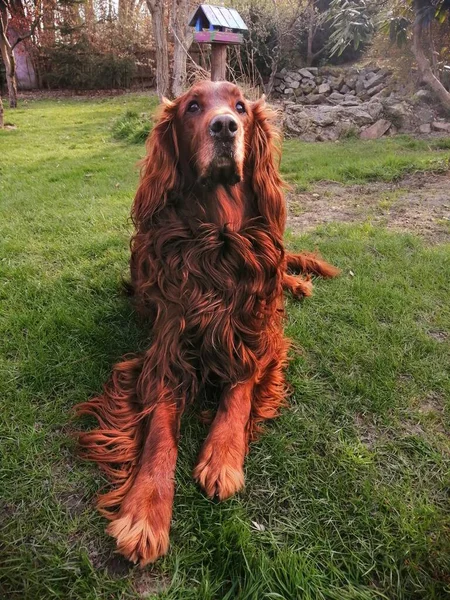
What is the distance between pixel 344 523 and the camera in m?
1.51

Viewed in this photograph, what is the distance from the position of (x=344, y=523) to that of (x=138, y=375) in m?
1.09

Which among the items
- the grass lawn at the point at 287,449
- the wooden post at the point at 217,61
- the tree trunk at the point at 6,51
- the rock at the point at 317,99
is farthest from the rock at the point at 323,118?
the tree trunk at the point at 6,51

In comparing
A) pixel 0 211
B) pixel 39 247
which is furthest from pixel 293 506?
pixel 0 211

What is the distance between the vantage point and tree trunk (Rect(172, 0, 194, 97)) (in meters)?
8.09

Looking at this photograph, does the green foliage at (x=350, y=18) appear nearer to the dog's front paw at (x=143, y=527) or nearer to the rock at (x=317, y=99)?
the rock at (x=317, y=99)

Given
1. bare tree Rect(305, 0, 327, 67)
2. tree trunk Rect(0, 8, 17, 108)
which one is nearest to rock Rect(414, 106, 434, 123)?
bare tree Rect(305, 0, 327, 67)

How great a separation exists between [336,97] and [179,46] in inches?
182

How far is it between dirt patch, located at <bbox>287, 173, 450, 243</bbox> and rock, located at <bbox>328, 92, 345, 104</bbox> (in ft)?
19.7

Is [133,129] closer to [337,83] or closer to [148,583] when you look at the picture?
[337,83]

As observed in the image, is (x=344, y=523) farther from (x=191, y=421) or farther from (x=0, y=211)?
(x=0, y=211)

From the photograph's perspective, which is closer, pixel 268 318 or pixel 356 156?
pixel 268 318

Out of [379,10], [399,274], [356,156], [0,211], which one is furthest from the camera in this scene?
[379,10]

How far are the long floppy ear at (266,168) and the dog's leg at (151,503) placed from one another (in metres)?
1.13

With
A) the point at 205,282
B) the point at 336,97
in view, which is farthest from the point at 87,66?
the point at 205,282
